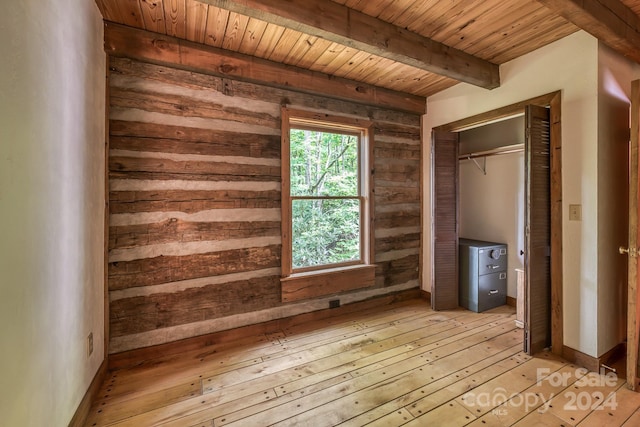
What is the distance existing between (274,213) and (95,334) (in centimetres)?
169

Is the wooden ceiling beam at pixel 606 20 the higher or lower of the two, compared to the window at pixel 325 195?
higher

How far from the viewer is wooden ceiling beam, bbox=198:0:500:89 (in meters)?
1.79

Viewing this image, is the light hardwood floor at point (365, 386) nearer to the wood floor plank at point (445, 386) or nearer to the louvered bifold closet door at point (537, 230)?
the wood floor plank at point (445, 386)

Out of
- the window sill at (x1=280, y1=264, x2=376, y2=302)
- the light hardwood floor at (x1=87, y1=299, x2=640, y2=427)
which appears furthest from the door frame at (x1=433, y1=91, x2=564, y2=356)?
the window sill at (x1=280, y1=264, x2=376, y2=302)

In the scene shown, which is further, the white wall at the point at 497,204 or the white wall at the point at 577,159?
the white wall at the point at 497,204

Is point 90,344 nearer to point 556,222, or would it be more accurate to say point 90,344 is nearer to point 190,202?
point 190,202

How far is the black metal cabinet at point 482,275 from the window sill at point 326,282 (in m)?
1.20

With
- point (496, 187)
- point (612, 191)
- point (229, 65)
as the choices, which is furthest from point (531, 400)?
point (229, 65)

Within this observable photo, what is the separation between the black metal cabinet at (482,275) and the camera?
11.0 feet

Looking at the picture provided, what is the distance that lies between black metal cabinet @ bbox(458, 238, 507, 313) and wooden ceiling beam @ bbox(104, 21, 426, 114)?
2.13 meters

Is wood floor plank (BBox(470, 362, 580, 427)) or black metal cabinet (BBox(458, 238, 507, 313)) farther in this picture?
black metal cabinet (BBox(458, 238, 507, 313))

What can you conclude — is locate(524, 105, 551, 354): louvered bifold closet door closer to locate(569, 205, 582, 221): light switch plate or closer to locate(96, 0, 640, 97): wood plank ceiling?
locate(569, 205, 582, 221): light switch plate

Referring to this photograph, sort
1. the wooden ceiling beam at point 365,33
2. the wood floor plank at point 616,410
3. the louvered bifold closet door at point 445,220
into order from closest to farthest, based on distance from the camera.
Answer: the wood floor plank at point 616,410 → the wooden ceiling beam at point 365,33 → the louvered bifold closet door at point 445,220

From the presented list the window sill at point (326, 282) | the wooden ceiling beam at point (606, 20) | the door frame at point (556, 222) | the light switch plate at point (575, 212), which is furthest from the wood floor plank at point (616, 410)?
the wooden ceiling beam at point (606, 20)
